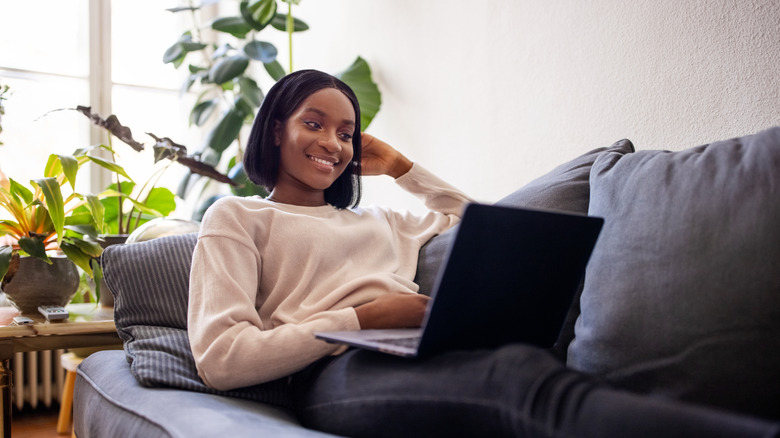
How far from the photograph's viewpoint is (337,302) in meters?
1.17

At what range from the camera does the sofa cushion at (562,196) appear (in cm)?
111

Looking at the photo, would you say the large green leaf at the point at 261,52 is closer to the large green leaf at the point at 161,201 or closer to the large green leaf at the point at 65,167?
the large green leaf at the point at 161,201

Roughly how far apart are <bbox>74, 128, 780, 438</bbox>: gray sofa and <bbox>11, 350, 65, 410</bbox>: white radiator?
57.1 inches

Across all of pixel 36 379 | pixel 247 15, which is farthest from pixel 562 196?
pixel 36 379

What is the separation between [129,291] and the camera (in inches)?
49.8

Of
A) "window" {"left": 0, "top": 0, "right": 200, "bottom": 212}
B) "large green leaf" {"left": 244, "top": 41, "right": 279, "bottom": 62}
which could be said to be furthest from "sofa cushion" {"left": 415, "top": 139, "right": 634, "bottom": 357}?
"window" {"left": 0, "top": 0, "right": 200, "bottom": 212}

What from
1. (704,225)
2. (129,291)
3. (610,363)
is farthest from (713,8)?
(129,291)

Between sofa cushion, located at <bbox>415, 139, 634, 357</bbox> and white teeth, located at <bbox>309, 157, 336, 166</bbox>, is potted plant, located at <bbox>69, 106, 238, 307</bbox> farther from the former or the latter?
sofa cushion, located at <bbox>415, 139, 634, 357</bbox>

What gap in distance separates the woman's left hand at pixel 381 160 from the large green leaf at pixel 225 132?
3.61 feet

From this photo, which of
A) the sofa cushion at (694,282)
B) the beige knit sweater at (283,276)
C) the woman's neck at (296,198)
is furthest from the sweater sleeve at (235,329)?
the sofa cushion at (694,282)

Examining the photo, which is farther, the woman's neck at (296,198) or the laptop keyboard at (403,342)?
the woman's neck at (296,198)

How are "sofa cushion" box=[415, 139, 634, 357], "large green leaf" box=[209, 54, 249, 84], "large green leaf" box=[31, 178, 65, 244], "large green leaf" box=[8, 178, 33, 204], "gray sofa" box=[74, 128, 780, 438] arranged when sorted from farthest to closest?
"large green leaf" box=[209, 54, 249, 84] < "large green leaf" box=[8, 178, 33, 204] < "large green leaf" box=[31, 178, 65, 244] < "sofa cushion" box=[415, 139, 634, 357] < "gray sofa" box=[74, 128, 780, 438]

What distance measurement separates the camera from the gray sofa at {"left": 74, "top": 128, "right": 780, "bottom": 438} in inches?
27.5

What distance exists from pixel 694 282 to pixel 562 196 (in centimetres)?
37
